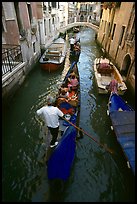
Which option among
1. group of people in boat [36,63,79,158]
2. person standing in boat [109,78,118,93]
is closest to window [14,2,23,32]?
group of people in boat [36,63,79,158]

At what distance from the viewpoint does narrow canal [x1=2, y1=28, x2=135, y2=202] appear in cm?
365

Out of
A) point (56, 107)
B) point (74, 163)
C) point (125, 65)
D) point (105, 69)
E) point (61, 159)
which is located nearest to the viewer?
point (61, 159)

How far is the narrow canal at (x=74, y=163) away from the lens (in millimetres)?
3652

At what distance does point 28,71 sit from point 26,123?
4.49 m

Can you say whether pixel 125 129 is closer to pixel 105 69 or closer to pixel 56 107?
pixel 56 107

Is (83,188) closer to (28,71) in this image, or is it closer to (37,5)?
(28,71)

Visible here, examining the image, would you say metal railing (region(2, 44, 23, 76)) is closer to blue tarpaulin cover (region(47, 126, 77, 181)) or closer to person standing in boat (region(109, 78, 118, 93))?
person standing in boat (region(109, 78, 118, 93))

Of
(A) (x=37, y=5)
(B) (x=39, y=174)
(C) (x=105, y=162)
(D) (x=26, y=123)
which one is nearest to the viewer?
(B) (x=39, y=174)

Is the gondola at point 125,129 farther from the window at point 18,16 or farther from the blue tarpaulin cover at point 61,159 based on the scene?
the window at point 18,16

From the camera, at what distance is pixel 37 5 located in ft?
37.6

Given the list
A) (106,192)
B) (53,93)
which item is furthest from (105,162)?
(53,93)

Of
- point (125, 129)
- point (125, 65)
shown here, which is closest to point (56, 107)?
point (125, 129)

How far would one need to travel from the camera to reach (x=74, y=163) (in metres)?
4.37

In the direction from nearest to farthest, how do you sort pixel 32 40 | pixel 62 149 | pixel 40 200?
pixel 62 149 < pixel 40 200 < pixel 32 40
